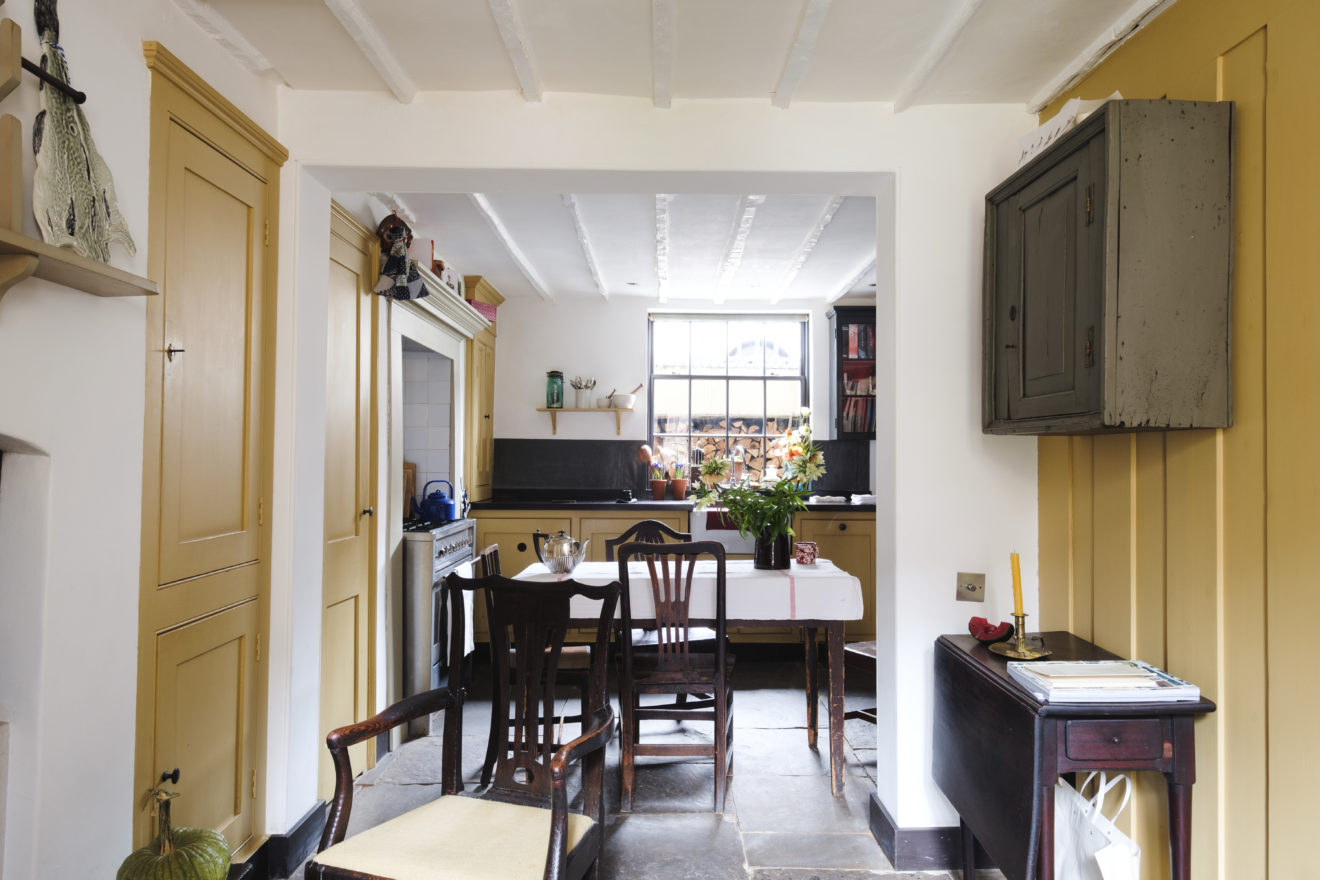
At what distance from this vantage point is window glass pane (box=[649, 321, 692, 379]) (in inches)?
253

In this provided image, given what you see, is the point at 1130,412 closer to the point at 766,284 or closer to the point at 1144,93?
the point at 1144,93

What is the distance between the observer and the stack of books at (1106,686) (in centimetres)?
188

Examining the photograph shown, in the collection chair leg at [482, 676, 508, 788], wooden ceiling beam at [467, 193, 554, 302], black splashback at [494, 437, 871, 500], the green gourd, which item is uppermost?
wooden ceiling beam at [467, 193, 554, 302]

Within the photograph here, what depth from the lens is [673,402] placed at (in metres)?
6.43

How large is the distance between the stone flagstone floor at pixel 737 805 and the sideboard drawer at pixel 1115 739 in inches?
40.1

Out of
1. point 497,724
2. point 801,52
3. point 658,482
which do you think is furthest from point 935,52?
point 658,482

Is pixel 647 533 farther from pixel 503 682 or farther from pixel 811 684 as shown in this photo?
pixel 503 682

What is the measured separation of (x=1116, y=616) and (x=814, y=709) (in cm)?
182

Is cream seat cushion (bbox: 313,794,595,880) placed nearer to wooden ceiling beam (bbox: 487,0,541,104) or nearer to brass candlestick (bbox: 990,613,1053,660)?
brass candlestick (bbox: 990,613,1053,660)

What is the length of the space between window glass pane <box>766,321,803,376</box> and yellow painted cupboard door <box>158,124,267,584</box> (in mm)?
4440

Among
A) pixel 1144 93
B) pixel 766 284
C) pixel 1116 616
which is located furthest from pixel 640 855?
pixel 766 284

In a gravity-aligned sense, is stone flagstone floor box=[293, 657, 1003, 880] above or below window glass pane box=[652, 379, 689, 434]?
below

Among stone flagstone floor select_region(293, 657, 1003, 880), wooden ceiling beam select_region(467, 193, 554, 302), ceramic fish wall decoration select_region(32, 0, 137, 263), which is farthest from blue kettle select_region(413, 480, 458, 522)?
ceramic fish wall decoration select_region(32, 0, 137, 263)

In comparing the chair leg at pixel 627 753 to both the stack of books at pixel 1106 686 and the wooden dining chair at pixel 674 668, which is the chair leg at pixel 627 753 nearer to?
the wooden dining chair at pixel 674 668
